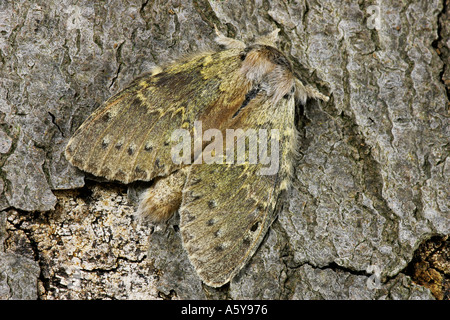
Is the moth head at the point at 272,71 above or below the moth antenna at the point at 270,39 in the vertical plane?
below

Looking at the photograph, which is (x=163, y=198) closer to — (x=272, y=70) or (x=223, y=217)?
(x=223, y=217)

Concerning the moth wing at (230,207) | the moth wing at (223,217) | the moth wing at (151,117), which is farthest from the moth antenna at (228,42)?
the moth wing at (223,217)

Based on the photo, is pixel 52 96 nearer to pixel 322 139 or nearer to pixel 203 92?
pixel 203 92

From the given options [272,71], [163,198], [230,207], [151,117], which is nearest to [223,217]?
[230,207]

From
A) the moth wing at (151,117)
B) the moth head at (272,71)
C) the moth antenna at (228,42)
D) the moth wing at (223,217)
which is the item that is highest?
the moth antenna at (228,42)

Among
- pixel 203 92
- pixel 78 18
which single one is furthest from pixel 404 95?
pixel 78 18

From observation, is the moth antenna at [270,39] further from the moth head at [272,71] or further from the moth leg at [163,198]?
→ the moth leg at [163,198]
